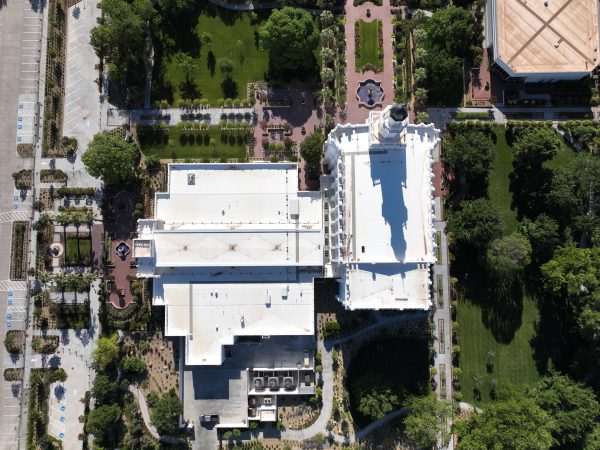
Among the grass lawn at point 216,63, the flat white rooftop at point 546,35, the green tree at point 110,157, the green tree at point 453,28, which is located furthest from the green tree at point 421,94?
the green tree at point 110,157

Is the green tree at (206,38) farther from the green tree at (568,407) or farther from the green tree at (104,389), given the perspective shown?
the green tree at (568,407)

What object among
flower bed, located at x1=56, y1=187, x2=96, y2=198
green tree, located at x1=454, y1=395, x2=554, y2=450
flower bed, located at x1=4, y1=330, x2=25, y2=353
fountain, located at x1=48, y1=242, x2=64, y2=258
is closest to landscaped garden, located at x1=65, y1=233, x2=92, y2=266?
fountain, located at x1=48, y1=242, x2=64, y2=258

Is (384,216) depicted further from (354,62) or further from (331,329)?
(354,62)

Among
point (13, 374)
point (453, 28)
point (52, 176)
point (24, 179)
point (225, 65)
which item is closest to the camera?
point (13, 374)

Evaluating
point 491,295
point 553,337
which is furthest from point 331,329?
point 553,337

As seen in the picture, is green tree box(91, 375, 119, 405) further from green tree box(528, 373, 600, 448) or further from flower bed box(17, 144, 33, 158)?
green tree box(528, 373, 600, 448)

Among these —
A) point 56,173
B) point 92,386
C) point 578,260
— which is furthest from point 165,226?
point 578,260
